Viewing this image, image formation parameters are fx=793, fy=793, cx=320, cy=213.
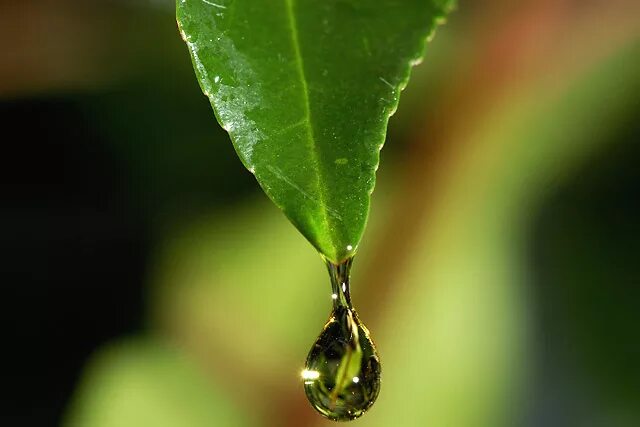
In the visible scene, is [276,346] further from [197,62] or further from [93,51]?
[197,62]

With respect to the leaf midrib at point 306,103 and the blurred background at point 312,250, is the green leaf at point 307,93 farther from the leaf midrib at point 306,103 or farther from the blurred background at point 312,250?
the blurred background at point 312,250

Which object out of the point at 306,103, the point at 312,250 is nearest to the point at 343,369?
the point at 306,103

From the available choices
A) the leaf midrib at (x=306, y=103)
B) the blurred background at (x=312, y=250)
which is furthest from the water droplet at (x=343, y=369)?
the blurred background at (x=312, y=250)

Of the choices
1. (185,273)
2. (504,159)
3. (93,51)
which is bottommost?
(185,273)

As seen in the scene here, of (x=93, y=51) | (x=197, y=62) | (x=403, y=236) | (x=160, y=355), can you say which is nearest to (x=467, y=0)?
(x=403, y=236)

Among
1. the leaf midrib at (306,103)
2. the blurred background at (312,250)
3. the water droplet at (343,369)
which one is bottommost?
the blurred background at (312,250)
